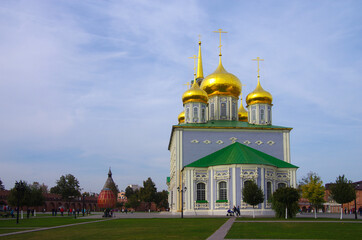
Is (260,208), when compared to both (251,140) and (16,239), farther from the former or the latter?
(16,239)

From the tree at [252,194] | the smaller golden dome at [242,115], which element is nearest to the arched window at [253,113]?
the smaller golden dome at [242,115]

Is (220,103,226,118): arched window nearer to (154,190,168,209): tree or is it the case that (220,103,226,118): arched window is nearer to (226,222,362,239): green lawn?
(226,222,362,239): green lawn

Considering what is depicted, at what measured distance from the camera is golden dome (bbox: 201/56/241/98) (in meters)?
55.8

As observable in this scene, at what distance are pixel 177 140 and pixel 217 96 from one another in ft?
32.4

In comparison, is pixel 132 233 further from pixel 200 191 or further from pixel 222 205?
pixel 200 191

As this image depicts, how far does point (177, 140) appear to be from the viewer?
50.4 meters

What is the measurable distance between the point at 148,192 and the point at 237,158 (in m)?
57.8

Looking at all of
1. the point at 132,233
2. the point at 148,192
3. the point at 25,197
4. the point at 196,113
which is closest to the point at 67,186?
the point at 148,192

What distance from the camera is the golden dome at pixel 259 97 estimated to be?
179 feet

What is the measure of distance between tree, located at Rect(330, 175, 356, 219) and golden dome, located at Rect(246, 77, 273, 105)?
1800 cm

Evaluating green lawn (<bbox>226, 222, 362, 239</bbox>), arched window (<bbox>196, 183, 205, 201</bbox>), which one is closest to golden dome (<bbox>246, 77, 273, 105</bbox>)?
arched window (<bbox>196, 183, 205, 201</bbox>)

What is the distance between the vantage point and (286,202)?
A: 36.5 m

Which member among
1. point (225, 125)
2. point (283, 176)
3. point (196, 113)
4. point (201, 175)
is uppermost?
point (196, 113)

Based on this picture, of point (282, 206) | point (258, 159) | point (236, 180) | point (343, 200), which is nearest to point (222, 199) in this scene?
point (236, 180)
